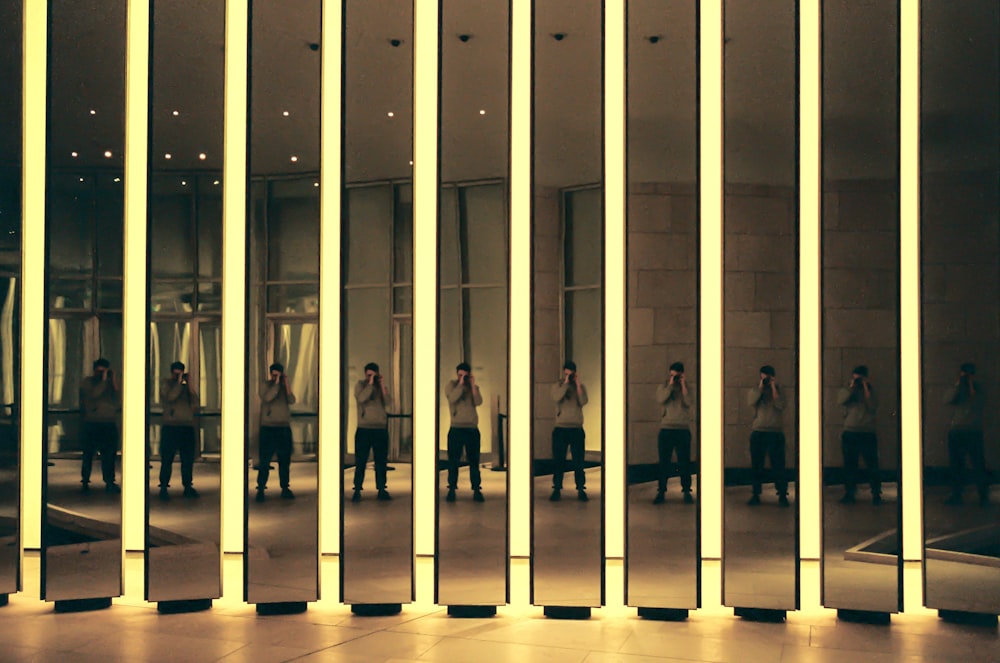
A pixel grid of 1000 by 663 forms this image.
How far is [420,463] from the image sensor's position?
7539 mm

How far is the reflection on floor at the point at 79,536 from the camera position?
6941 mm

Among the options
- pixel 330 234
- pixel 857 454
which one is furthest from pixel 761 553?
pixel 330 234

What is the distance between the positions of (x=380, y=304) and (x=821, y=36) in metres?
4.15

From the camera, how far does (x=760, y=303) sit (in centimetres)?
677

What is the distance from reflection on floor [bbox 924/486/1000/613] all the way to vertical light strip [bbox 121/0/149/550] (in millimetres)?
6453

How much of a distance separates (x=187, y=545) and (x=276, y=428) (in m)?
1.16

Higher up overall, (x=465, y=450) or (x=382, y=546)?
(x=465, y=450)

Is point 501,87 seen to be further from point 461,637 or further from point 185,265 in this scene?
point 461,637

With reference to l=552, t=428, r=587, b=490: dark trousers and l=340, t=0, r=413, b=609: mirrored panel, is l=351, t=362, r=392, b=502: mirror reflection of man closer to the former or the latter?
l=340, t=0, r=413, b=609: mirrored panel

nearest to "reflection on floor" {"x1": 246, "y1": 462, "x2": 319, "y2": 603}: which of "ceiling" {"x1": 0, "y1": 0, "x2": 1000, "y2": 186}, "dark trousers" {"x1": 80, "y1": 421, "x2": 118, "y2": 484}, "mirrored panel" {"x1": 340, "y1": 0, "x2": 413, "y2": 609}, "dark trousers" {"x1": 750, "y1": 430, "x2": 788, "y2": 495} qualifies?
"mirrored panel" {"x1": 340, "y1": 0, "x2": 413, "y2": 609}

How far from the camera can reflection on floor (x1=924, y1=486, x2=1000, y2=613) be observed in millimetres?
6570

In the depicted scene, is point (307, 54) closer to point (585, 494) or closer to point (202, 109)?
point (202, 109)

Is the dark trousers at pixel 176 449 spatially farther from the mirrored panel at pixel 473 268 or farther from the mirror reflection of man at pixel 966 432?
the mirror reflection of man at pixel 966 432

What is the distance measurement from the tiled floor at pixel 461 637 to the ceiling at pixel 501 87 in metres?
3.51
